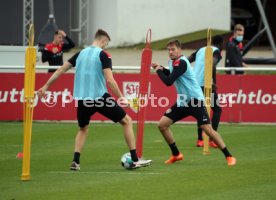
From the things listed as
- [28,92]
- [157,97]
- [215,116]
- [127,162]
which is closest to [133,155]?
[127,162]

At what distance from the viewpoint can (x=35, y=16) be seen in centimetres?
3966

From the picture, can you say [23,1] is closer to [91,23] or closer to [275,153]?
[91,23]

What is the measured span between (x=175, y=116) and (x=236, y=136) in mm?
4678

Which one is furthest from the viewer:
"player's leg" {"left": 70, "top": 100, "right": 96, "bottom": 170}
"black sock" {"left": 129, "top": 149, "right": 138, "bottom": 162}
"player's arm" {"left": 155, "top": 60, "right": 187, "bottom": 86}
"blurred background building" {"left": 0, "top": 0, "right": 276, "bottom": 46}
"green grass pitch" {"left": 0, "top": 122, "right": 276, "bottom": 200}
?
"blurred background building" {"left": 0, "top": 0, "right": 276, "bottom": 46}

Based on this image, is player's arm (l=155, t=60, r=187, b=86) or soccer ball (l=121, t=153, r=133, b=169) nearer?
soccer ball (l=121, t=153, r=133, b=169)

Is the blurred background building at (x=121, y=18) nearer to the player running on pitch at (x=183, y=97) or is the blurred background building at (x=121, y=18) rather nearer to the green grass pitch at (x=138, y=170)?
the green grass pitch at (x=138, y=170)

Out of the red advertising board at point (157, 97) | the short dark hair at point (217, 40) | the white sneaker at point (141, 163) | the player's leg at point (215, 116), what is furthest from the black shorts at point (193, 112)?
the red advertising board at point (157, 97)

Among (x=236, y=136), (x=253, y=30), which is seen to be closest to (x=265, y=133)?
(x=236, y=136)

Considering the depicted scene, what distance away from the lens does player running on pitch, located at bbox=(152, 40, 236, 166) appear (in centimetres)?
1495

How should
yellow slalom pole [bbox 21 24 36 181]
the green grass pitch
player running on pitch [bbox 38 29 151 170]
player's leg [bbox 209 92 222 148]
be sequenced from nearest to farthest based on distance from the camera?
the green grass pitch
yellow slalom pole [bbox 21 24 36 181]
player running on pitch [bbox 38 29 151 170]
player's leg [bbox 209 92 222 148]

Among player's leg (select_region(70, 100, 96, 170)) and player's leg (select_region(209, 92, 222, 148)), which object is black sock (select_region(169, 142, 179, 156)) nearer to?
player's leg (select_region(70, 100, 96, 170))

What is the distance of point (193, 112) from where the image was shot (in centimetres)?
1545

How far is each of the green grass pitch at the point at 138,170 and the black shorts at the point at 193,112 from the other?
2.32ft

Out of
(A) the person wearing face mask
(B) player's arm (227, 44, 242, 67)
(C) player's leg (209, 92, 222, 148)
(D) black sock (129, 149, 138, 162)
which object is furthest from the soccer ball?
(B) player's arm (227, 44, 242, 67)
